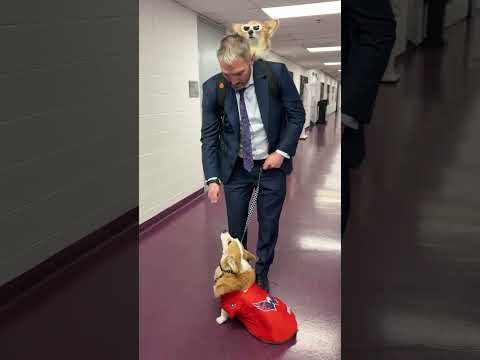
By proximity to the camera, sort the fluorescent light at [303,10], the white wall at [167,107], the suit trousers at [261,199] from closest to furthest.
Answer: the suit trousers at [261,199] < the white wall at [167,107] < the fluorescent light at [303,10]

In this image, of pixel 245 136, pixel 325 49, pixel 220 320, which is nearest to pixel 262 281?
pixel 220 320

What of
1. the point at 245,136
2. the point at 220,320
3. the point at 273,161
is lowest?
the point at 220,320

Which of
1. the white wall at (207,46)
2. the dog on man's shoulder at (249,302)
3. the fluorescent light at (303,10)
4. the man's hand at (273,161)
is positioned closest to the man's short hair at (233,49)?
the man's hand at (273,161)

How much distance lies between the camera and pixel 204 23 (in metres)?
3.44

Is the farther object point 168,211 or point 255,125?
point 168,211

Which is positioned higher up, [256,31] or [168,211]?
[256,31]

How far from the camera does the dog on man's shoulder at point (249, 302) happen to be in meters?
1.28

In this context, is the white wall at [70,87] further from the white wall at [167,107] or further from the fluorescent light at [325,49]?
the fluorescent light at [325,49]

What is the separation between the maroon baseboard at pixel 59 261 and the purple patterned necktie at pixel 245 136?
1.82 feet

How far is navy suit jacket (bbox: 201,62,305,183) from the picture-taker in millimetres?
1364

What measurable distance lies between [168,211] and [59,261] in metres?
1.12

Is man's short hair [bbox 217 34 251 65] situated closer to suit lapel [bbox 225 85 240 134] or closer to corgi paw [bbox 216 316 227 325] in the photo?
suit lapel [bbox 225 85 240 134]

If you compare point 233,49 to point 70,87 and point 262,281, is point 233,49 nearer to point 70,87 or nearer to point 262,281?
point 70,87

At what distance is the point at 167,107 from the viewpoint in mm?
2822
